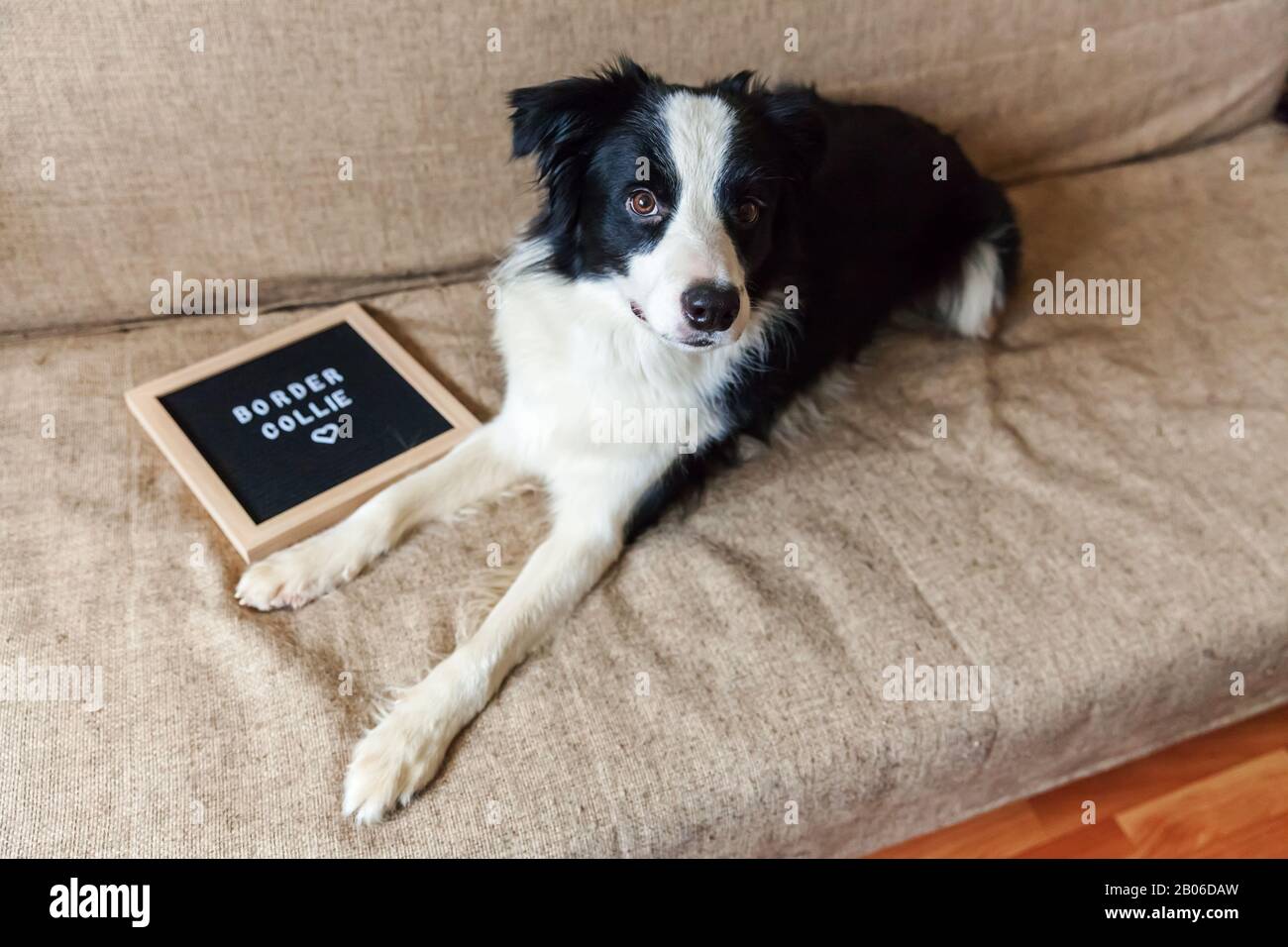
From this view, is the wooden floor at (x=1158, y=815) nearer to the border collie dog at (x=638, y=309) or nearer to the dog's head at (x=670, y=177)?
the border collie dog at (x=638, y=309)

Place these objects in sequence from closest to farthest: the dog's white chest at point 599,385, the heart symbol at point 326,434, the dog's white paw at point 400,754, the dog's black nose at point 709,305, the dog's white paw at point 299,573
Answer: the dog's white paw at point 400,754
the dog's black nose at point 709,305
the dog's white paw at point 299,573
the dog's white chest at point 599,385
the heart symbol at point 326,434

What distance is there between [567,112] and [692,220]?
257 millimetres

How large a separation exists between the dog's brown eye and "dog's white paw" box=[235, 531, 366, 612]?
0.75 meters

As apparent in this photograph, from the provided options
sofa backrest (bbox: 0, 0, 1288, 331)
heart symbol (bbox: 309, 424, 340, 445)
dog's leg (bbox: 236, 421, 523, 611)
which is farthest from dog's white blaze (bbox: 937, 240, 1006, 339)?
A: heart symbol (bbox: 309, 424, 340, 445)

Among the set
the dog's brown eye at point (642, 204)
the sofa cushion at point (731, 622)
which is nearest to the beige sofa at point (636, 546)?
the sofa cushion at point (731, 622)

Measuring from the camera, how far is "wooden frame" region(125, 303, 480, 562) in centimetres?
166

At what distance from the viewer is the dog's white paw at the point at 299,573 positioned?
1.57 meters

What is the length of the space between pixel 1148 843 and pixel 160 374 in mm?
2162

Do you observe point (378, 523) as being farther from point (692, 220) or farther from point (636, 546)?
point (692, 220)

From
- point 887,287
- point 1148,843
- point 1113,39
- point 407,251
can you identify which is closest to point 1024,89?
point 1113,39

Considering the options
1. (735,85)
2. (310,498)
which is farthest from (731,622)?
(735,85)

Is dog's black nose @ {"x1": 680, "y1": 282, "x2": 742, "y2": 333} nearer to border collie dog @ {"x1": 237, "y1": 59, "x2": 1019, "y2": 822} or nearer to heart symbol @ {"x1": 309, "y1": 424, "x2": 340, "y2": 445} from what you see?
border collie dog @ {"x1": 237, "y1": 59, "x2": 1019, "y2": 822}

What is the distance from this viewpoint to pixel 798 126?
158cm

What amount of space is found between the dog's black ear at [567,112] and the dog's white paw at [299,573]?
28.7 inches
